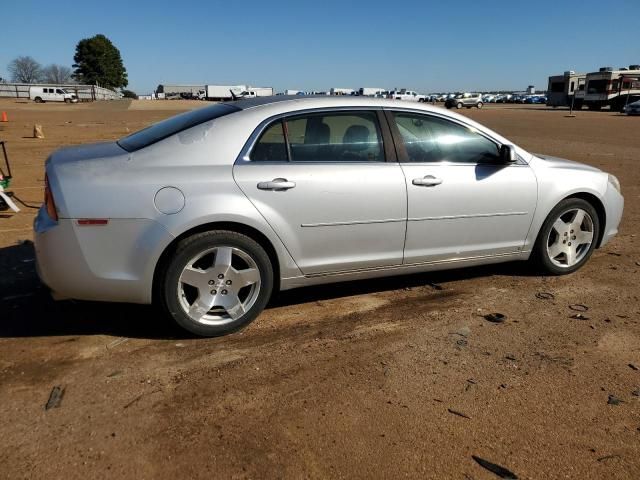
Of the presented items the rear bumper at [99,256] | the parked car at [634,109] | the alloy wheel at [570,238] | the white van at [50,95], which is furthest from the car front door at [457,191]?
the white van at [50,95]

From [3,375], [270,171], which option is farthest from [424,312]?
[3,375]

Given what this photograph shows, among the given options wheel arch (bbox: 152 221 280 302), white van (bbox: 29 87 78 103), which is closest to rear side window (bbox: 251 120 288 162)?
wheel arch (bbox: 152 221 280 302)

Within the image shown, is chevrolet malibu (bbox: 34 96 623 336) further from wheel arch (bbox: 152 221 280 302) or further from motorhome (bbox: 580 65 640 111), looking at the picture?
motorhome (bbox: 580 65 640 111)

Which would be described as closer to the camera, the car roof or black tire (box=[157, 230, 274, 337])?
black tire (box=[157, 230, 274, 337])

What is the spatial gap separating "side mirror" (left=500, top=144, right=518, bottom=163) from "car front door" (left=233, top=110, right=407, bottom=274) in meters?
0.96

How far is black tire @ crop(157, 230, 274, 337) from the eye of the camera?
11.3 ft

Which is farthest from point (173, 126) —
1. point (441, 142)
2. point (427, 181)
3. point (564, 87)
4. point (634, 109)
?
point (564, 87)

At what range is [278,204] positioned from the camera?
143 inches

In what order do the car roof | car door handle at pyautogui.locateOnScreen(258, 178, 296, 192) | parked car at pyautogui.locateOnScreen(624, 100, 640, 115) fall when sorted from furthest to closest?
parked car at pyautogui.locateOnScreen(624, 100, 640, 115) < the car roof < car door handle at pyautogui.locateOnScreen(258, 178, 296, 192)

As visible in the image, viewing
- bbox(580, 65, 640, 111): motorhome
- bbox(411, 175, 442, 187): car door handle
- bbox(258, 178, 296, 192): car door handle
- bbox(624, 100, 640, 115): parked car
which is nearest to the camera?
bbox(258, 178, 296, 192): car door handle

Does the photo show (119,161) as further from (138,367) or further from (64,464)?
(64,464)

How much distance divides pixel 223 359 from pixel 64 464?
113 centimetres

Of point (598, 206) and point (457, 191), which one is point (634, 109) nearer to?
point (598, 206)

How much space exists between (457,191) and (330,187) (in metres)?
1.08
